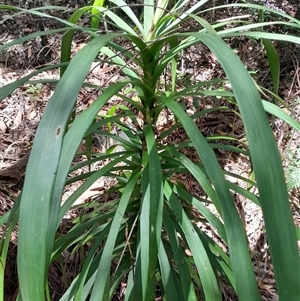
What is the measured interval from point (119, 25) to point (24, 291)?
0.56 m

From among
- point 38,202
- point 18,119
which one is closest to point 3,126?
point 18,119

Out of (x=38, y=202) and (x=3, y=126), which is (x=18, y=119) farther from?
(x=38, y=202)

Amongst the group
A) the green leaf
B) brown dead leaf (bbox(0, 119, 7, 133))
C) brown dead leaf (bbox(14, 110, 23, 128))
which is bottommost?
the green leaf

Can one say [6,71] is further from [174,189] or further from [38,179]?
[38,179]

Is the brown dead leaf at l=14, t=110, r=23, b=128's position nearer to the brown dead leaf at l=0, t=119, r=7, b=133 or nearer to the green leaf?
the brown dead leaf at l=0, t=119, r=7, b=133

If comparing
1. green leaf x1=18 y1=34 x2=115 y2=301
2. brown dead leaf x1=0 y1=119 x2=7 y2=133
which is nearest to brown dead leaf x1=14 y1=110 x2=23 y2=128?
brown dead leaf x1=0 y1=119 x2=7 y2=133

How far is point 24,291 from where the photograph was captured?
423 mm

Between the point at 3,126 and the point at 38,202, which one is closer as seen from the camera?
the point at 38,202

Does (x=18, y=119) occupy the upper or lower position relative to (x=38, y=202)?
upper

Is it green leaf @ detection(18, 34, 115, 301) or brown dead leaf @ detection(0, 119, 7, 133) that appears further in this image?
brown dead leaf @ detection(0, 119, 7, 133)

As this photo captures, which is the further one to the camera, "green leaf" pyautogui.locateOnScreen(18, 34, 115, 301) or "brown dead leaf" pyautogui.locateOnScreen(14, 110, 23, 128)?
"brown dead leaf" pyautogui.locateOnScreen(14, 110, 23, 128)

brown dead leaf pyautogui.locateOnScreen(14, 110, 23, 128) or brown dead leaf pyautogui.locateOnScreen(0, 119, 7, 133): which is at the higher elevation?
brown dead leaf pyautogui.locateOnScreen(14, 110, 23, 128)

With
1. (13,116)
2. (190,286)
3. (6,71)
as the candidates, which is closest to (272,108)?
(190,286)

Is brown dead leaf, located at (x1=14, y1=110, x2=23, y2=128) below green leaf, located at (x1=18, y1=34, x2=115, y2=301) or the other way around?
the other way around
